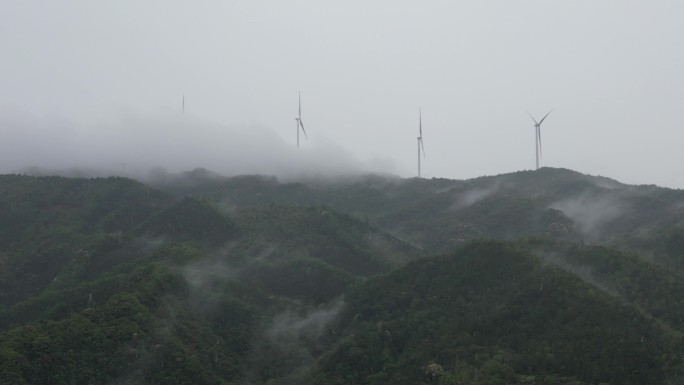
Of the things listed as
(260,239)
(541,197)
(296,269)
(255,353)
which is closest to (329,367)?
(255,353)

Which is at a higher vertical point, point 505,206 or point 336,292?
point 505,206

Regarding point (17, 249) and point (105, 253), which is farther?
point (17, 249)

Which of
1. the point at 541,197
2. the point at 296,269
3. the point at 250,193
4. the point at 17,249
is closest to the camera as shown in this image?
the point at 296,269

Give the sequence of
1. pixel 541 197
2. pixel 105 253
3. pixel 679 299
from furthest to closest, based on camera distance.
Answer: pixel 541 197
pixel 105 253
pixel 679 299

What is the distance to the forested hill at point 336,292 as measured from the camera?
78625 mm

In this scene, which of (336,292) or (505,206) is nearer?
(336,292)

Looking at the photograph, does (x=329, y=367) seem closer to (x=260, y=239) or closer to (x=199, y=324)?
(x=199, y=324)

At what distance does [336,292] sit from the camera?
117562 millimetres

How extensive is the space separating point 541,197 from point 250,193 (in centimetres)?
7046

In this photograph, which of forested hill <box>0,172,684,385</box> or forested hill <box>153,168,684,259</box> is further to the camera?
forested hill <box>153,168,684,259</box>

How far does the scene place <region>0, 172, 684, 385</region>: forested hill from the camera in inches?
3095

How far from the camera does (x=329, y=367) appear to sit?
8819 cm

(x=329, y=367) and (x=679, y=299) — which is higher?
(x=679, y=299)

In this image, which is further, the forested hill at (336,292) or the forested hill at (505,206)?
the forested hill at (505,206)
